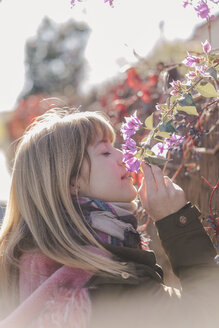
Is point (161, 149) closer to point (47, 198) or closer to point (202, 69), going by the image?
point (202, 69)

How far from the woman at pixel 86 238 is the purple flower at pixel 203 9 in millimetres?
550

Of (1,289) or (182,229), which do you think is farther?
(1,289)

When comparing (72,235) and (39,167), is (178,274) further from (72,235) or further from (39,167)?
(39,167)

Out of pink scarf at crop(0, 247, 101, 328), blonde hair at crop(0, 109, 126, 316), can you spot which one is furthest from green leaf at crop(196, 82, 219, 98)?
pink scarf at crop(0, 247, 101, 328)

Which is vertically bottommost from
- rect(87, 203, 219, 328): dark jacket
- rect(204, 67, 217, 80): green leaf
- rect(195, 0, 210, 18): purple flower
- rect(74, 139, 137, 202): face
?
rect(87, 203, 219, 328): dark jacket

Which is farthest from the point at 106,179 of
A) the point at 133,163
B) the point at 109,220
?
the point at 133,163

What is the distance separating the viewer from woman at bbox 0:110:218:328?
155 cm

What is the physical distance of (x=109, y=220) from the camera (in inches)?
68.1

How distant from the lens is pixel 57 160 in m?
1.80

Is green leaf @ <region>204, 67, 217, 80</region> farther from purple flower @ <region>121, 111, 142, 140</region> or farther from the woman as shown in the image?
the woman

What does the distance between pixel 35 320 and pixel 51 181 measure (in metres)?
0.49

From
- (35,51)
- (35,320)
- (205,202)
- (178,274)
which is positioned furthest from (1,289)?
(35,51)

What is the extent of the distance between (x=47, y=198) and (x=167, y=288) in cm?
53

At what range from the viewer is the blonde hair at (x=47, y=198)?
1708 millimetres
